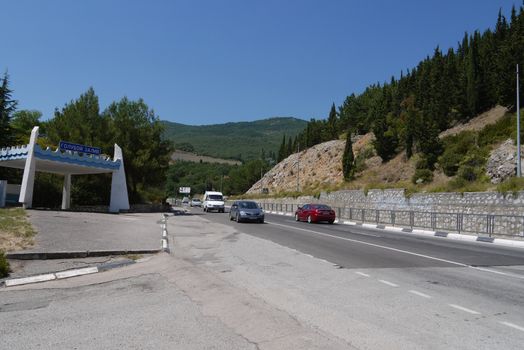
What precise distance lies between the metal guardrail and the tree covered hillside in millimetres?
14623

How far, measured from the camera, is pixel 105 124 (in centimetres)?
5191

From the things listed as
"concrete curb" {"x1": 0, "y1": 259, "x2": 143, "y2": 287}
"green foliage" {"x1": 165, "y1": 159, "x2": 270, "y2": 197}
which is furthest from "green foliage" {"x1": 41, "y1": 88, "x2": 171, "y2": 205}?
"green foliage" {"x1": 165, "y1": 159, "x2": 270, "y2": 197}

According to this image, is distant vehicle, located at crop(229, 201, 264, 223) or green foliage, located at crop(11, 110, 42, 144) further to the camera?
green foliage, located at crop(11, 110, 42, 144)

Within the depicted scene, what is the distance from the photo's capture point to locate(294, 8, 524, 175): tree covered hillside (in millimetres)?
47000

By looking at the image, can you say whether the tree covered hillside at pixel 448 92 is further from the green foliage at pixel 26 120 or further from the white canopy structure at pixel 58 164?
the green foliage at pixel 26 120

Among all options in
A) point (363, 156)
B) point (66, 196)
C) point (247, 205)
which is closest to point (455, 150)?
point (247, 205)

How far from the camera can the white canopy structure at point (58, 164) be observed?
34.3 metres

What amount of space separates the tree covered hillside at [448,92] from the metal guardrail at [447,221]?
14.6 metres

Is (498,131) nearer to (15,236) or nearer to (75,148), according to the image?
(75,148)

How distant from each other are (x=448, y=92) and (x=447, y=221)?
35.9 m

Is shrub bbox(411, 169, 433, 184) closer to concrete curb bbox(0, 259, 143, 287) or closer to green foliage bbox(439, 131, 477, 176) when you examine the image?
green foliage bbox(439, 131, 477, 176)

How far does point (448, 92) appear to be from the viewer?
2298 inches

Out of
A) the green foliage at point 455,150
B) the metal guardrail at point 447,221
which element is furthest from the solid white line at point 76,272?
the green foliage at point 455,150

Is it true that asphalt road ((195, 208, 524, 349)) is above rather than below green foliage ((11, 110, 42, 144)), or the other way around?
below
